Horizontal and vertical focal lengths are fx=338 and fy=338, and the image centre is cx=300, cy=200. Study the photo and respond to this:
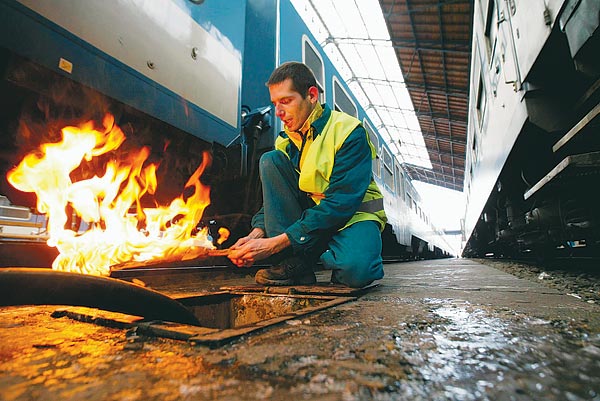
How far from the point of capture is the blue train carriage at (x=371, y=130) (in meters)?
3.30

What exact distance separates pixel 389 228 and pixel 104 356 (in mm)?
5378

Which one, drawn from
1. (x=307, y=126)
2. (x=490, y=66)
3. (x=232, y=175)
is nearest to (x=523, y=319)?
(x=307, y=126)

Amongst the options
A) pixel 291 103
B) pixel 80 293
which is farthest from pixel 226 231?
pixel 80 293

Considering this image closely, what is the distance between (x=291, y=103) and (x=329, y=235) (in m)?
0.77

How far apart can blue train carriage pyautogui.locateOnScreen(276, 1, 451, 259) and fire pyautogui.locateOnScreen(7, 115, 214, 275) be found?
4.63 feet

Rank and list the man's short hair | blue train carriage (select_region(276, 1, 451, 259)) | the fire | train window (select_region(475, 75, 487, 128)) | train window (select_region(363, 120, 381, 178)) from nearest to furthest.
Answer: the fire < the man's short hair < blue train carriage (select_region(276, 1, 451, 259)) < train window (select_region(475, 75, 487, 128)) < train window (select_region(363, 120, 381, 178))

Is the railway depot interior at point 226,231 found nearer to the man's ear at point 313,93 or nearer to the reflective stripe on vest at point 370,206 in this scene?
the reflective stripe on vest at point 370,206

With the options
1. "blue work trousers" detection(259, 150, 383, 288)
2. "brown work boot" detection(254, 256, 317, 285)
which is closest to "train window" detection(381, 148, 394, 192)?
"blue work trousers" detection(259, 150, 383, 288)

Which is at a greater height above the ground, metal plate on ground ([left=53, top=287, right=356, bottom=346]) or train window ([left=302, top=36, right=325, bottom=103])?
train window ([left=302, top=36, right=325, bottom=103])

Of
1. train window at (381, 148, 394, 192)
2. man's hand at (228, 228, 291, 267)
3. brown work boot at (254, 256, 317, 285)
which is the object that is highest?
train window at (381, 148, 394, 192)

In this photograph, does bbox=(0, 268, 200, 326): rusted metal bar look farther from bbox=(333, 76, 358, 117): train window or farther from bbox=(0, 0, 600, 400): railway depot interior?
bbox=(333, 76, 358, 117): train window

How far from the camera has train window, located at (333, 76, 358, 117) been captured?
169 inches

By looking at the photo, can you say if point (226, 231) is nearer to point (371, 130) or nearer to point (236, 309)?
point (236, 309)

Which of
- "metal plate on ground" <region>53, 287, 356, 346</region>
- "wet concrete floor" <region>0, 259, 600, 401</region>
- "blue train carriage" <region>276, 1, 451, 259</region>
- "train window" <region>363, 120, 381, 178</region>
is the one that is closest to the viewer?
"wet concrete floor" <region>0, 259, 600, 401</region>
